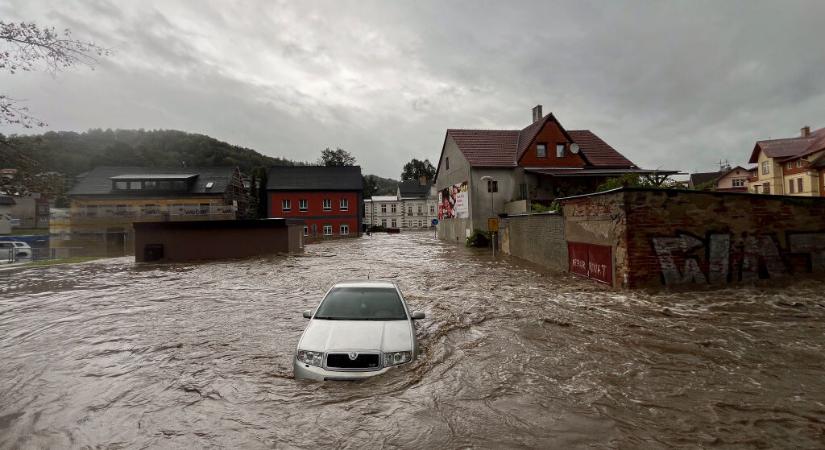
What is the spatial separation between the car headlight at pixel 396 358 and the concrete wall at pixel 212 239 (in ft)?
74.4

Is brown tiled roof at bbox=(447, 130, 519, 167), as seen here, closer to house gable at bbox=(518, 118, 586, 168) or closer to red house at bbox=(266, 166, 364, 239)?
house gable at bbox=(518, 118, 586, 168)

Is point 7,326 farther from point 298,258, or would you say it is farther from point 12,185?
point 298,258

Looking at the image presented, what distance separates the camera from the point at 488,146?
35.3 m

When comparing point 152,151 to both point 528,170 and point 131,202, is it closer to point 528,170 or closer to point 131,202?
point 131,202

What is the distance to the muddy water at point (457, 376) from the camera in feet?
→ 15.0

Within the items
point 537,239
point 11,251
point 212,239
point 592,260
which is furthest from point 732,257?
point 11,251

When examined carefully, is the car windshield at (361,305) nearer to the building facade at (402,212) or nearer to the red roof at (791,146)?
the red roof at (791,146)

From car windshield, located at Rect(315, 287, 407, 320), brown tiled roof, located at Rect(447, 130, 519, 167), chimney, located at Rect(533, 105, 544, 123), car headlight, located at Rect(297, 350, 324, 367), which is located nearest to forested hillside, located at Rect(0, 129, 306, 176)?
brown tiled roof, located at Rect(447, 130, 519, 167)

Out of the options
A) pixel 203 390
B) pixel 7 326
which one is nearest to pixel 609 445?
pixel 203 390

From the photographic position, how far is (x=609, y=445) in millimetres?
4176

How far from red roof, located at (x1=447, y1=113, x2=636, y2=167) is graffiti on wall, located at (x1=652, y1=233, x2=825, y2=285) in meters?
21.0

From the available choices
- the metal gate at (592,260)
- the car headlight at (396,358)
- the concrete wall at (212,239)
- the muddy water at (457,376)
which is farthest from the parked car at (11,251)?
the metal gate at (592,260)

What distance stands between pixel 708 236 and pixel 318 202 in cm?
4901

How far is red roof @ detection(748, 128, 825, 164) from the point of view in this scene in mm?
Result: 43028
